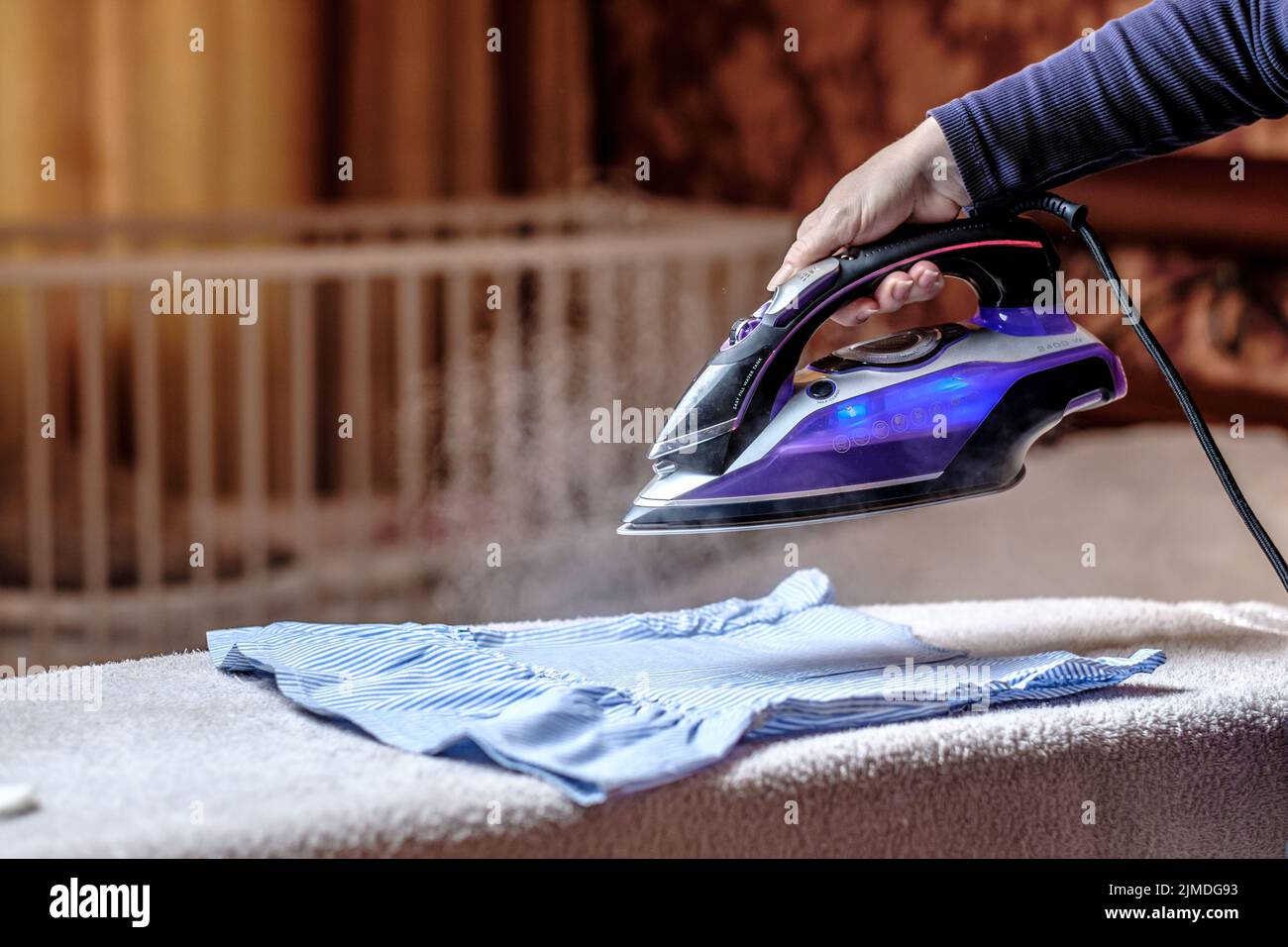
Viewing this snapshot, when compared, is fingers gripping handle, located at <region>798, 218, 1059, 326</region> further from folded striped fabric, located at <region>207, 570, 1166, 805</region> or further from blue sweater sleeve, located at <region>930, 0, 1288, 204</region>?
folded striped fabric, located at <region>207, 570, 1166, 805</region>

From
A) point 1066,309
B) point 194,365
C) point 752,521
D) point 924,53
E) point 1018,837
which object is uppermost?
point 924,53

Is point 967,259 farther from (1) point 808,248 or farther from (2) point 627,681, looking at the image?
(2) point 627,681

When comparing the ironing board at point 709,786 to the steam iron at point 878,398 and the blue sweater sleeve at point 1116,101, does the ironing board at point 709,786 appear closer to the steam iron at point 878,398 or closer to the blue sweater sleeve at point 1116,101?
the steam iron at point 878,398

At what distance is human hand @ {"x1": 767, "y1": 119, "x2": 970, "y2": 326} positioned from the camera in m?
0.75

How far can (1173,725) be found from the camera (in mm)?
672

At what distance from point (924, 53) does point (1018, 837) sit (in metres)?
1.93

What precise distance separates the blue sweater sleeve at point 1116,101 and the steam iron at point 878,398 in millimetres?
35

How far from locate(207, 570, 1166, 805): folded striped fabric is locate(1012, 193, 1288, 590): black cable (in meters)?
0.09

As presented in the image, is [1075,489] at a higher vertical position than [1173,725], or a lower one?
higher

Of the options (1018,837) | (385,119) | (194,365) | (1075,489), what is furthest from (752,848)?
(385,119)

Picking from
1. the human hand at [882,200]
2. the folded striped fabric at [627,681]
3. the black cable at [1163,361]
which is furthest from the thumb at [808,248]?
the folded striped fabric at [627,681]

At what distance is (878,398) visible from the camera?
0.71m

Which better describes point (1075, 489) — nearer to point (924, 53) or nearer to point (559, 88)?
point (924, 53)

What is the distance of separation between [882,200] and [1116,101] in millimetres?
140
